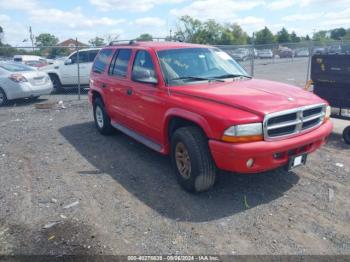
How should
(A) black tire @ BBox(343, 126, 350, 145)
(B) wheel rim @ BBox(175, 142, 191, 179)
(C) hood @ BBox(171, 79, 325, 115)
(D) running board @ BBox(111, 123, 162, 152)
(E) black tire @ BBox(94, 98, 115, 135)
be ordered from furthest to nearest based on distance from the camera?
(E) black tire @ BBox(94, 98, 115, 135) < (A) black tire @ BBox(343, 126, 350, 145) < (D) running board @ BBox(111, 123, 162, 152) < (B) wheel rim @ BBox(175, 142, 191, 179) < (C) hood @ BBox(171, 79, 325, 115)

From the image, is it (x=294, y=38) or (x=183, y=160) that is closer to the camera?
(x=183, y=160)

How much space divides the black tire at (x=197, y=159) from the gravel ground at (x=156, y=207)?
0.24 metres

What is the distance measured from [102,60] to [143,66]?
198cm

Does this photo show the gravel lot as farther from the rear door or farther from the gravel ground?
the rear door

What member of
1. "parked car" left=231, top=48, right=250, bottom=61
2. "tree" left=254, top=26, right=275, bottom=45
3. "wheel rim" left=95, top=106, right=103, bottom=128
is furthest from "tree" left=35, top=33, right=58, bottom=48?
"wheel rim" left=95, top=106, right=103, bottom=128

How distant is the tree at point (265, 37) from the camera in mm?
64812

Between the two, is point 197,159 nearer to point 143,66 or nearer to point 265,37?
point 143,66

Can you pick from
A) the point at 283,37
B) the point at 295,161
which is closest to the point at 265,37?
the point at 283,37

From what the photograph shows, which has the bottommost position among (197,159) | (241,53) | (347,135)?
(347,135)

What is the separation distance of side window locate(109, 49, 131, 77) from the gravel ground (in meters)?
1.45

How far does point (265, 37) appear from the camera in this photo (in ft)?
226

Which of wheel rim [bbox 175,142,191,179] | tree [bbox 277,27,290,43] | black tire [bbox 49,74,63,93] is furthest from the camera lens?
tree [bbox 277,27,290,43]

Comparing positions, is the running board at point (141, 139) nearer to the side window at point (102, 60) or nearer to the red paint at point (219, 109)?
the red paint at point (219, 109)

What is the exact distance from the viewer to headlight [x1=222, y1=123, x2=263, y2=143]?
3643 millimetres
